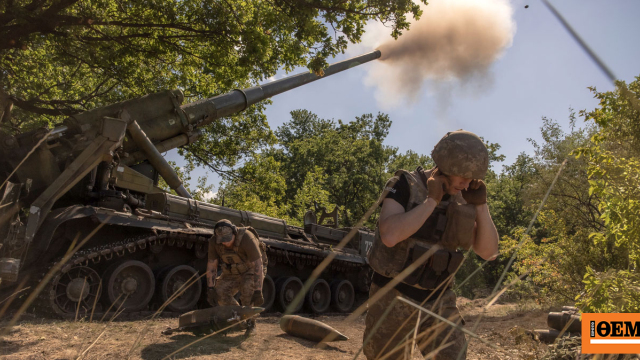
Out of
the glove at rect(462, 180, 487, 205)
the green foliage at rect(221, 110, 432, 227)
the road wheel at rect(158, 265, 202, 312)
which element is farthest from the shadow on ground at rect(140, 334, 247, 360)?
the green foliage at rect(221, 110, 432, 227)

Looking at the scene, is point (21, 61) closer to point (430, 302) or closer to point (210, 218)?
point (210, 218)

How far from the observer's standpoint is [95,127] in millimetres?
9680

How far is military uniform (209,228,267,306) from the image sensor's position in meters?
7.00

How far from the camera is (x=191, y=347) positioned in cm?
605

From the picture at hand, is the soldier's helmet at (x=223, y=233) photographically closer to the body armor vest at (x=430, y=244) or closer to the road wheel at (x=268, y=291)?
the body armor vest at (x=430, y=244)

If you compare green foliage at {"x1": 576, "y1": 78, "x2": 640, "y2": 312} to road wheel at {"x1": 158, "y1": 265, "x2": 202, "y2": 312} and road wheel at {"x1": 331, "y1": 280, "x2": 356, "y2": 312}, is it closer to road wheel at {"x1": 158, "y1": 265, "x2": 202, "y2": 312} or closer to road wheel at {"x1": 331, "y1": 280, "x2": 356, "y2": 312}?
road wheel at {"x1": 158, "y1": 265, "x2": 202, "y2": 312}

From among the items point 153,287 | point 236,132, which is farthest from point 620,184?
point 236,132

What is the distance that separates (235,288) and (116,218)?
3.05 metres

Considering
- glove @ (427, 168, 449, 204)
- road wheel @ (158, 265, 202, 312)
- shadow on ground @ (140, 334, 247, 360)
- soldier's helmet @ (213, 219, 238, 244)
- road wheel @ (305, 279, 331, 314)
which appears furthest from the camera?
road wheel @ (305, 279, 331, 314)

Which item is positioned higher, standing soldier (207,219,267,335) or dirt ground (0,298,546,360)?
standing soldier (207,219,267,335)

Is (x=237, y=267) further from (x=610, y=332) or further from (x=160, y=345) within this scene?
(x=610, y=332)

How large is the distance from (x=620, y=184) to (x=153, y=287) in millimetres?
7817

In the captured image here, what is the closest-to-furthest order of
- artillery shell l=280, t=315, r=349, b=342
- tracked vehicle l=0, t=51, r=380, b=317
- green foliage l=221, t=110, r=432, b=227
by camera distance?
1. artillery shell l=280, t=315, r=349, b=342
2. tracked vehicle l=0, t=51, r=380, b=317
3. green foliage l=221, t=110, r=432, b=227

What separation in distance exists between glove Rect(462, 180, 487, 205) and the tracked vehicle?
465 centimetres
